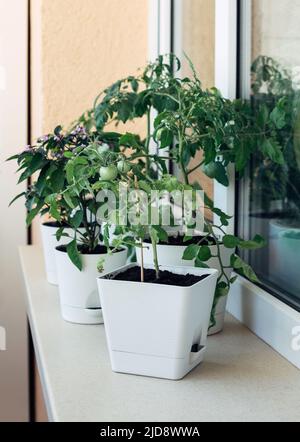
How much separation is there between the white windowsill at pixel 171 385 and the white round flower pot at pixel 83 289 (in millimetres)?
39

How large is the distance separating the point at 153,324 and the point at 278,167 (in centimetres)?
33

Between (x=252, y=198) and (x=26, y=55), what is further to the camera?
(x=26, y=55)

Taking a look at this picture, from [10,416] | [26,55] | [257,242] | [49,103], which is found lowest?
[10,416]

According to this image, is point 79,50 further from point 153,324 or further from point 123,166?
point 153,324

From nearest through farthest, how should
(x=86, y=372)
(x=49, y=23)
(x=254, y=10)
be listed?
(x=86, y=372) < (x=254, y=10) < (x=49, y=23)

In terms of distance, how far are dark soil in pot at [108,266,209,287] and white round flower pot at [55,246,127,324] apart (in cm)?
17

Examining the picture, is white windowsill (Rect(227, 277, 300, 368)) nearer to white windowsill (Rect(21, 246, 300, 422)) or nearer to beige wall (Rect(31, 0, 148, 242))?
white windowsill (Rect(21, 246, 300, 422))

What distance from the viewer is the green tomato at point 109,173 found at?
75 centimetres

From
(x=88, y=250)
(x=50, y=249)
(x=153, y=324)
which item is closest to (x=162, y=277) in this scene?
(x=153, y=324)

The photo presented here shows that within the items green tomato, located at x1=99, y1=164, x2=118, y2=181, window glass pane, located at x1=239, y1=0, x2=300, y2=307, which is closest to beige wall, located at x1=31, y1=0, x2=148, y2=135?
window glass pane, located at x1=239, y1=0, x2=300, y2=307

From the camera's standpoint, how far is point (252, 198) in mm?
1050

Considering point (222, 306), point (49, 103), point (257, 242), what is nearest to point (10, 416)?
point (49, 103)

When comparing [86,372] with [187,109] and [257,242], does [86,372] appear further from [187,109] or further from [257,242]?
[187,109]

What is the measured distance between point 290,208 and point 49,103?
92 cm
